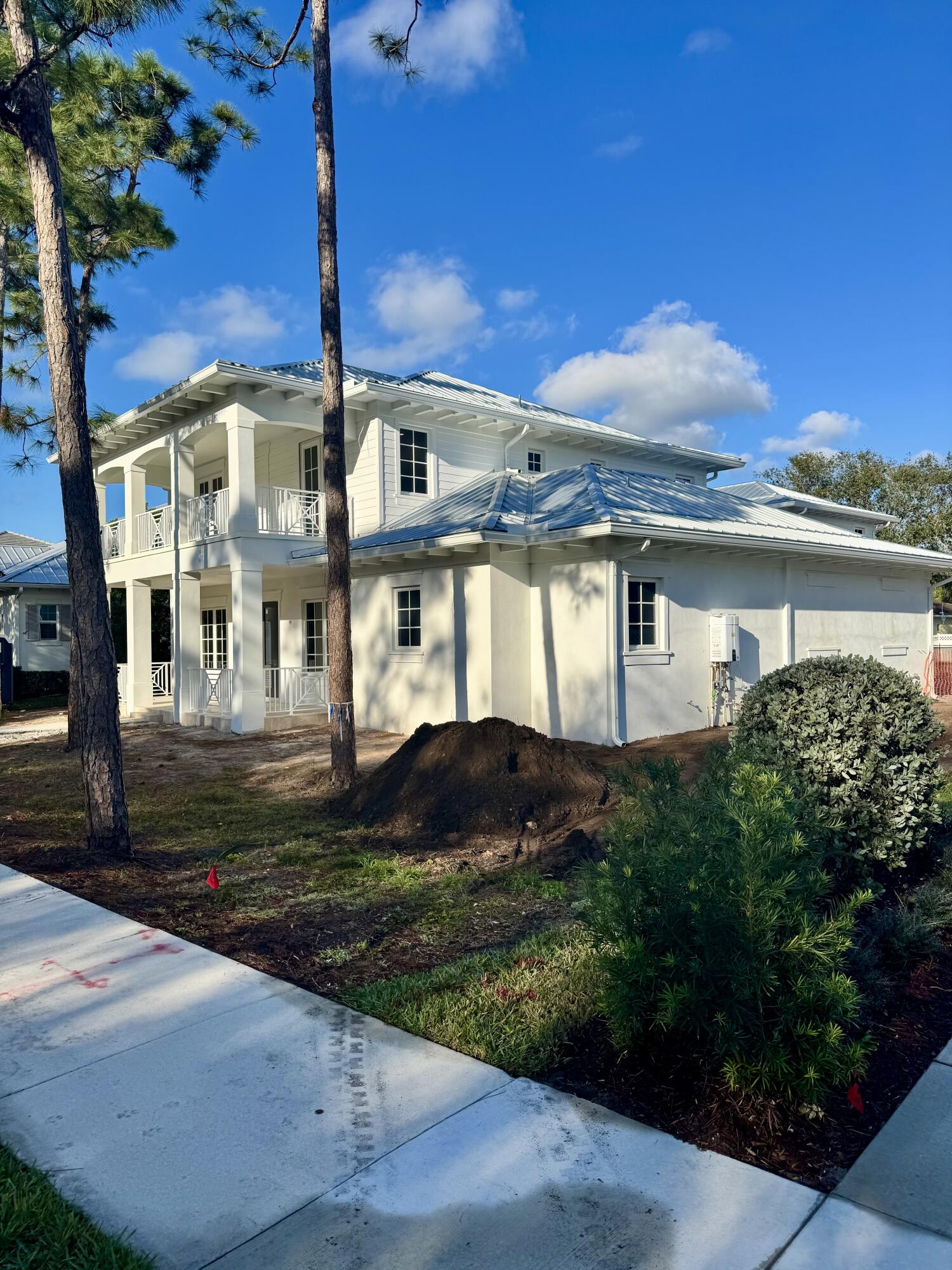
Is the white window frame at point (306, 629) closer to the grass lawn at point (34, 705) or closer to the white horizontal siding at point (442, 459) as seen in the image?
the white horizontal siding at point (442, 459)

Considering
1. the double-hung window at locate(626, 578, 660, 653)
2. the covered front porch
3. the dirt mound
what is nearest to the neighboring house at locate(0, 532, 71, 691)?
the covered front porch

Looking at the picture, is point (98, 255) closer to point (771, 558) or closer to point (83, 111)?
point (83, 111)

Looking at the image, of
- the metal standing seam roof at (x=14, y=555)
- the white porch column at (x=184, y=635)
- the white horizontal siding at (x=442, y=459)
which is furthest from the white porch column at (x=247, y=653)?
the metal standing seam roof at (x=14, y=555)

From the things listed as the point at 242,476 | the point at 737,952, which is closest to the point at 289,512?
the point at 242,476

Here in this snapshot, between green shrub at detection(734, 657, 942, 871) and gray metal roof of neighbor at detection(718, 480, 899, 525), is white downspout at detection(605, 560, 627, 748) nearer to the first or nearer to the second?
green shrub at detection(734, 657, 942, 871)

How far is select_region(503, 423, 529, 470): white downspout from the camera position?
723 inches

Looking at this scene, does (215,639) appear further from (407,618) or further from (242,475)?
(407,618)

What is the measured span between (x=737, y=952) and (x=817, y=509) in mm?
25797

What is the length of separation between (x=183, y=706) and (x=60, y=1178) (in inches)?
632

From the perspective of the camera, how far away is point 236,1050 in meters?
3.71

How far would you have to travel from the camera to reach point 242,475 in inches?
632

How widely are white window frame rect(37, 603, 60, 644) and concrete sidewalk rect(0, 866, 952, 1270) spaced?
83.8 feet

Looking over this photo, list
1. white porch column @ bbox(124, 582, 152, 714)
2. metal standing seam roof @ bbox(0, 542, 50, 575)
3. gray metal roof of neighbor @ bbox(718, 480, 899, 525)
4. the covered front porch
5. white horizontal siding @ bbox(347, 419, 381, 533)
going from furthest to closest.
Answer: metal standing seam roof @ bbox(0, 542, 50, 575)
gray metal roof of neighbor @ bbox(718, 480, 899, 525)
white porch column @ bbox(124, 582, 152, 714)
white horizontal siding @ bbox(347, 419, 381, 533)
the covered front porch

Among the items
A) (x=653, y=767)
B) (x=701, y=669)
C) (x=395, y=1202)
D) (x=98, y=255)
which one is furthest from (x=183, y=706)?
(x=395, y=1202)
